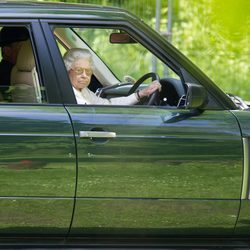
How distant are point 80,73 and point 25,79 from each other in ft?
1.17

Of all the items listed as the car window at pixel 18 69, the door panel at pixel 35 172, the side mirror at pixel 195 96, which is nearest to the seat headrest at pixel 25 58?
the car window at pixel 18 69

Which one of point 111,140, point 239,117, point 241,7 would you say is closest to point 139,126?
point 111,140

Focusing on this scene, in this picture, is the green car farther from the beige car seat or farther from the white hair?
the white hair

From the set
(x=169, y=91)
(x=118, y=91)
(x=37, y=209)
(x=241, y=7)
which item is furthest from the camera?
(x=118, y=91)

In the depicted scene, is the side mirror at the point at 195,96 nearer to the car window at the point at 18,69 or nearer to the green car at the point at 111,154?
the green car at the point at 111,154

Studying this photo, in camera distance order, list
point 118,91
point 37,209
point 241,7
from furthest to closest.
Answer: point 118,91 < point 37,209 < point 241,7

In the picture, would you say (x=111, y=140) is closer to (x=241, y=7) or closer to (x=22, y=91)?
(x=22, y=91)

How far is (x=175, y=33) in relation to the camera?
480 inches

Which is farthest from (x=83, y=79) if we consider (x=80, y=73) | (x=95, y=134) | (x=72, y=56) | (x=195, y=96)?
(x=195, y=96)

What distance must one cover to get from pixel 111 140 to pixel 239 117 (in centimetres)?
78

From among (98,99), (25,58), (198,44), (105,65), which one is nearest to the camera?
(25,58)

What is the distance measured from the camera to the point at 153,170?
4410mm

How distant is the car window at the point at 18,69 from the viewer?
4.57m

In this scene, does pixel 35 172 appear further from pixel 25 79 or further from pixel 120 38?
pixel 120 38
